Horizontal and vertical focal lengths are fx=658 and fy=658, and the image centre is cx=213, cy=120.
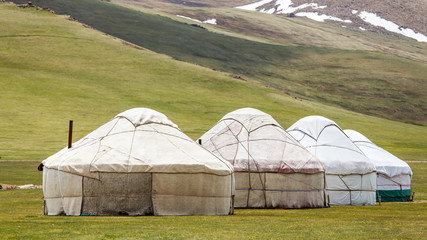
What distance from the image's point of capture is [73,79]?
246ft

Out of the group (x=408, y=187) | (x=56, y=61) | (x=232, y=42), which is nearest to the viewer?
(x=408, y=187)

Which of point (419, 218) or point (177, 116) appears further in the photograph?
point (177, 116)

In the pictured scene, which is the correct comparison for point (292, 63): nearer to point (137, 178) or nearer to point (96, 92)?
point (96, 92)

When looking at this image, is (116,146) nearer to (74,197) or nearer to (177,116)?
(74,197)

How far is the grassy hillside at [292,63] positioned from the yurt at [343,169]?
282ft

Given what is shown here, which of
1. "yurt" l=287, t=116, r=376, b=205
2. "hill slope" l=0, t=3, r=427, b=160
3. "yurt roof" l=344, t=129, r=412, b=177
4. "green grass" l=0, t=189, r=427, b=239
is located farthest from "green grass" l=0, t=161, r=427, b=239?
"hill slope" l=0, t=3, r=427, b=160

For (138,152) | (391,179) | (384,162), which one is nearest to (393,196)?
(391,179)

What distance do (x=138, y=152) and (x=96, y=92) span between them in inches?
2162

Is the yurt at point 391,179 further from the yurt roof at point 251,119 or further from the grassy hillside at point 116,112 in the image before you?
the yurt roof at point 251,119

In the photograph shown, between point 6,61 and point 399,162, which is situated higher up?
point 399,162

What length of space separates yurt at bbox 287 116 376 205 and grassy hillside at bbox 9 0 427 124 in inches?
3389

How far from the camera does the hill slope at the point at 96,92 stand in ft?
186

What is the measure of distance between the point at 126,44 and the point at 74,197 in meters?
80.6

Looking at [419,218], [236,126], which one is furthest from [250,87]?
[419,218]
